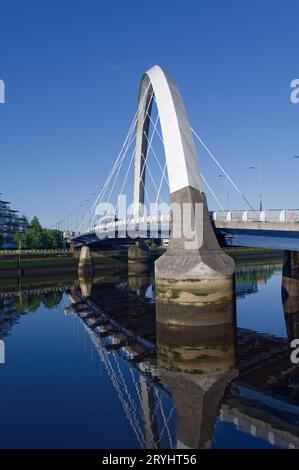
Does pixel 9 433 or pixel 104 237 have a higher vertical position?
pixel 104 237

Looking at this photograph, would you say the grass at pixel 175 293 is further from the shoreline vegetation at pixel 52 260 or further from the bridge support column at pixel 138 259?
the bridge support column at pixel 138 259

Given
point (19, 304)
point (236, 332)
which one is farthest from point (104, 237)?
point (236, 332)

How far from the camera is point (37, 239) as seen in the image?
304ft

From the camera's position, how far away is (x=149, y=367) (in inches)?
808

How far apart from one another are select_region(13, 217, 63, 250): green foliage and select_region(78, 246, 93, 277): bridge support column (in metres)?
20.7

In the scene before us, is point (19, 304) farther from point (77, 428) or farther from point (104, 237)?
point (77, 428)

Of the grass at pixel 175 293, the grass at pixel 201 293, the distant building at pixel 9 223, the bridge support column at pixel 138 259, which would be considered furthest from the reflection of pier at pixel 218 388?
the distant building at pixel 9 223

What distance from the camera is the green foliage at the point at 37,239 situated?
92438 millimetres

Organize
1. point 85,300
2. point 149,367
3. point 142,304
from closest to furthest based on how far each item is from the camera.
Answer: point 149,367, point 142,304, point 85,300

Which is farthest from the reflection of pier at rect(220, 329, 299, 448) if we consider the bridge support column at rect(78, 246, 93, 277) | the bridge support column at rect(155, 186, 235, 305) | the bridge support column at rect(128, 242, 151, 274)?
the bridge support column at rect(78, 246, 93, 277)

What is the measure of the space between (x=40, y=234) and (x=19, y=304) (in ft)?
178

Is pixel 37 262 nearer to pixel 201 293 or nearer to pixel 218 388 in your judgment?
pixel 201 293

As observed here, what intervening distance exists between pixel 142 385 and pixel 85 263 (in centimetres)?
5720

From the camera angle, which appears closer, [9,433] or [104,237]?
[9,433]
